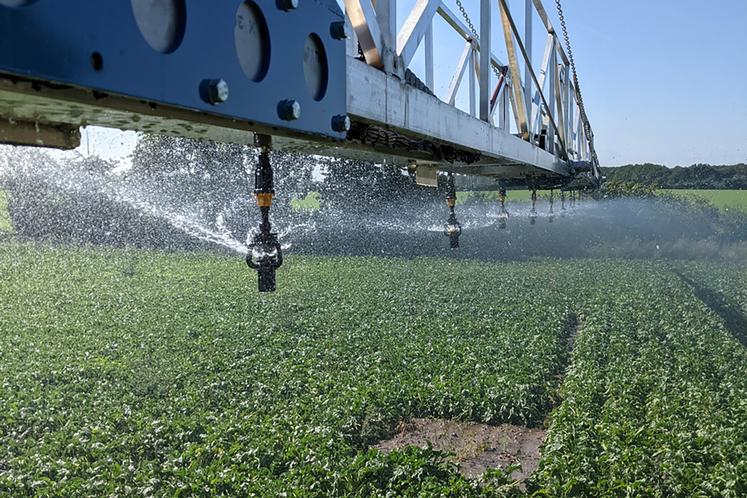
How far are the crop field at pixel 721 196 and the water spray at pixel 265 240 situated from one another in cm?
7144

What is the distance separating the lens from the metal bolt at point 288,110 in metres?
2.14

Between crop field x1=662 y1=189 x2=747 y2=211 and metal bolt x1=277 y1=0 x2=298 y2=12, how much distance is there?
72.6 meters

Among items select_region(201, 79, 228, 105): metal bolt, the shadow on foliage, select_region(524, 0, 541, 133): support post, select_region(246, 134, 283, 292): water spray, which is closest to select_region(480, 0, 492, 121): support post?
select_region(524, 0, 541, 133): support post

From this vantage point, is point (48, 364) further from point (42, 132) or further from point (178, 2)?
point (178, 2)

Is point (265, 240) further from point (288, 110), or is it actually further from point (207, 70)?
point (207, 70)

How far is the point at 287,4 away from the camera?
6.86 ft

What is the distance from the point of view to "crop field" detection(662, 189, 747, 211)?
67.5 m

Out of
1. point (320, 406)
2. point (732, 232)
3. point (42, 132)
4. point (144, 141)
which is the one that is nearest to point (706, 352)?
point (320, 406)

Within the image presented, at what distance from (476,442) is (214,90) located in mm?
10014

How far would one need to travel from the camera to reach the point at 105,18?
1443 mm

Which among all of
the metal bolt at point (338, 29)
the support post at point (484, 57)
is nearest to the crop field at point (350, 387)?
the support post at point (484, 57)

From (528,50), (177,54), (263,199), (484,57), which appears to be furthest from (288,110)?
(528,50)

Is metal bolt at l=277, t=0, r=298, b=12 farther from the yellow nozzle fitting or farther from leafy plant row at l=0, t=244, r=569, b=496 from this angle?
leafy plant row at l=0, t=244, r=569, b=496

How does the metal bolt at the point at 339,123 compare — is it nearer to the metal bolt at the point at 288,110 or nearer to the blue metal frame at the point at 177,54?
the blue metal frame at the point at 177,54
